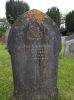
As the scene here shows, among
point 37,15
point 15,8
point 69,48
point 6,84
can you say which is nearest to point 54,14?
point 15,8

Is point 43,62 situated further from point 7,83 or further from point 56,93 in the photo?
point 7,83

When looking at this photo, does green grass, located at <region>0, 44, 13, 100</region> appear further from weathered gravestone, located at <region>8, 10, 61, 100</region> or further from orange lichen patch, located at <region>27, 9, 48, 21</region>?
orange lichen patch, located at <region>27, 9, 48, 21</region>

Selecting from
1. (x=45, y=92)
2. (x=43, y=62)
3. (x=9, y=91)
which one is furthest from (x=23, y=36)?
(x=9, y=91)

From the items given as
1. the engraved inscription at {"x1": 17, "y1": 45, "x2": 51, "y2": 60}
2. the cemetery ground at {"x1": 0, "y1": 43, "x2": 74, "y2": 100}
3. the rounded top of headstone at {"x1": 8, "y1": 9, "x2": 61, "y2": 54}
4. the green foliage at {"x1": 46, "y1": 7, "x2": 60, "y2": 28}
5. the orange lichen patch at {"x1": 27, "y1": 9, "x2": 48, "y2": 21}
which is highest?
the green foliage at {"x1": 46, "y1": 7, "x2": 60, "y2": 28}

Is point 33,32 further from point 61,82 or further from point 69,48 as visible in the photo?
point 69,48

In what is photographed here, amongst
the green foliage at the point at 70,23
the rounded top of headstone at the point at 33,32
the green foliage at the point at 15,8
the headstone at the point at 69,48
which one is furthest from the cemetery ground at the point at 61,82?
the green foliage at the point at 70,23

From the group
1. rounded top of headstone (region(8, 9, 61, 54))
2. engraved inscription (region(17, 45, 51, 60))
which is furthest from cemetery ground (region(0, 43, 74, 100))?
rounded top of headstone (region(8, 9, 61, 54))

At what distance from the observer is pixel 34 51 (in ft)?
23.8

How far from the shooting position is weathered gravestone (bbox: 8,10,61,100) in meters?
7.21

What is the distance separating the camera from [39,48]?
725 cm

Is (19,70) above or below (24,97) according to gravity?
above

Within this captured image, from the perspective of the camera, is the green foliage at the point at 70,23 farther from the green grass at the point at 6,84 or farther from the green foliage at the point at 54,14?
the green grass at the point at 6,84

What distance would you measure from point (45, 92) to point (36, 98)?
233 millimetres

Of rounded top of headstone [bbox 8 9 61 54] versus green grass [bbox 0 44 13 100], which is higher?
rounded top of headstone [bbox 8 9 61 54]
